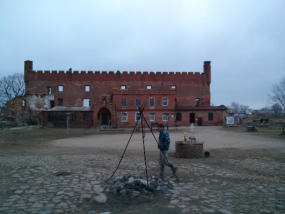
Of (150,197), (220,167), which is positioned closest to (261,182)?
(220,167)

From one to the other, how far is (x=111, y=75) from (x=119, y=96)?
9.30 metres

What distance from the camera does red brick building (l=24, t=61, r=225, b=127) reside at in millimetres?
35438

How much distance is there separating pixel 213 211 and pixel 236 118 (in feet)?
122

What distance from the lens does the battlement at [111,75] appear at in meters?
41.8

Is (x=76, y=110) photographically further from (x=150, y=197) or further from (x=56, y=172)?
(x=150, y=197)

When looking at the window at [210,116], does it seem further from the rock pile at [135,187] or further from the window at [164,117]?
the rock pile at [135,187]

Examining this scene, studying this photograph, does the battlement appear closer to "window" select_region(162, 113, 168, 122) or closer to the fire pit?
"window" select_region(162, 113, 168, 122)

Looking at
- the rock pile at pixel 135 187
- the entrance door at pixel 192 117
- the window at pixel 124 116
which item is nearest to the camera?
the rock pile at pixel 135 187

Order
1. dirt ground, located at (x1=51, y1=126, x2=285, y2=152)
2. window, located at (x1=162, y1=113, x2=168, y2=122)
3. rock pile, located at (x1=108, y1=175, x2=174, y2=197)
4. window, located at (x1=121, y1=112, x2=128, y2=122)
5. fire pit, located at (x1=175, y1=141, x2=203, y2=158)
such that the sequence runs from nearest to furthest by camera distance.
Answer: rock pile, located at (x1=108, y1=175, x2=174, y2=197) < fire pit, located at (x1=175, y1=141, x2=203, y2=158) < dirt ground, located at (x1=51, y1=126, x2=285, y2=152) < window, located at (x1=121, y1=112, x2=128, y2=122) < window, located at (x1=162, y1=113, x2=168, y2=122)

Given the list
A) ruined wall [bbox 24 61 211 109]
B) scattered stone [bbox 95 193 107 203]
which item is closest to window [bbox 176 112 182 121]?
ruined wall [bbox 24 61 211 109]

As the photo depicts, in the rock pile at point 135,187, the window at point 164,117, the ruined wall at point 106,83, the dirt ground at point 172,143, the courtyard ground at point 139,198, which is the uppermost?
the ruined wall at point 106,83

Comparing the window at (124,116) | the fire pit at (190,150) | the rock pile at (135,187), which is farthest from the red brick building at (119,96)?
the rock pile at (135,187)

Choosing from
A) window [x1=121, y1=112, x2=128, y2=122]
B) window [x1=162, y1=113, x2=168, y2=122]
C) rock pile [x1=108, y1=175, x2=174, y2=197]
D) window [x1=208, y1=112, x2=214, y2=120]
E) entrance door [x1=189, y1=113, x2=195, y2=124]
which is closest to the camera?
rock pile [x1=108, y1=175, x2=174, y2=197]

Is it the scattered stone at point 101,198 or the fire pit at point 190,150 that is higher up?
the fire pit at point 190,150
